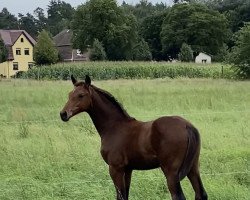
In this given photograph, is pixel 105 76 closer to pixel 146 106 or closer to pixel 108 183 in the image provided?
pixel 146 106

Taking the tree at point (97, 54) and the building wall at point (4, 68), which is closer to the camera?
the tree at point (97, 54)

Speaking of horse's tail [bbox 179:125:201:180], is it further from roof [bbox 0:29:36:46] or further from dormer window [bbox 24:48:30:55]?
dormer window [bbox 24:48:30:55]

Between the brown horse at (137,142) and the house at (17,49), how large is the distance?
→ 53913 millimetres

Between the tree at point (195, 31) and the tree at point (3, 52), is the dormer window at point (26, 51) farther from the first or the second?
the tree at point (195, 31)

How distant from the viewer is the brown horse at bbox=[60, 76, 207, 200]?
4.50 metres

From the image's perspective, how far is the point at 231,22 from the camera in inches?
2766

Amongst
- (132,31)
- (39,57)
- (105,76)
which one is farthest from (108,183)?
(132,31)

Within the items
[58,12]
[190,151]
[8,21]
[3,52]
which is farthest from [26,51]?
[190,151]

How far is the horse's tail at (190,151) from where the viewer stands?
14.8ft

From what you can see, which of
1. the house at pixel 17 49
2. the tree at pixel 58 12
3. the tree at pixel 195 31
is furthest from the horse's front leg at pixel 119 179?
the tree at pixel 58 12

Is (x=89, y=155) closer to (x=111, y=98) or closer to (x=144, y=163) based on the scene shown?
(x=111, y=98)

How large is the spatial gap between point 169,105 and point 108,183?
8.80 m

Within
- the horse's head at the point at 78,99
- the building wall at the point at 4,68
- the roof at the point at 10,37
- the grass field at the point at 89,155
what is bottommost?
the building wall at the point at 4,68

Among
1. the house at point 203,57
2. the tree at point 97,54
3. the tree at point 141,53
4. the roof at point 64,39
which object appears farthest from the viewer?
the roof at point 64,39
